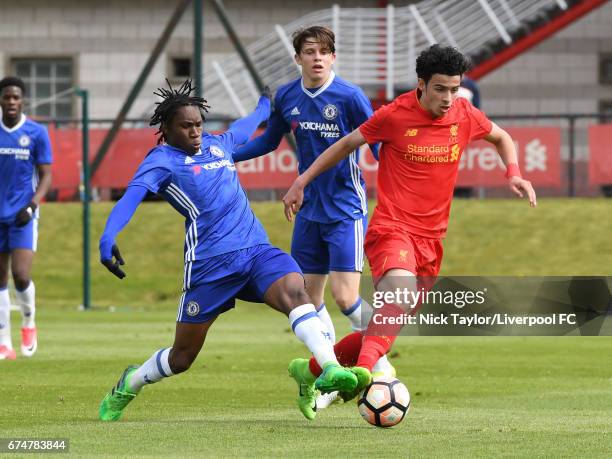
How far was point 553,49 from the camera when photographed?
37.6 meters

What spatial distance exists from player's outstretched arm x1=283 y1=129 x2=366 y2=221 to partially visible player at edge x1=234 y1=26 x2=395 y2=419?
103 cm

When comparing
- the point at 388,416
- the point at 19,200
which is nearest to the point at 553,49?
the point at 19,200

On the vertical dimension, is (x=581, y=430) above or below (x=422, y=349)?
above

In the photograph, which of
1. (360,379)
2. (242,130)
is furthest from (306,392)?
(242,130)

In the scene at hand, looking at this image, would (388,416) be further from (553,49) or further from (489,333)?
(553,49)

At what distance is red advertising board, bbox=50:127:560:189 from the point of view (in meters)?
26.9

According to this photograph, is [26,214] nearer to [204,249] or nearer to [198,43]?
[204,249]

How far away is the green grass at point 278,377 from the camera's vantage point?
346 inches

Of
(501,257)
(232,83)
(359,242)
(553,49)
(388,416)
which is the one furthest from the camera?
(553,49)

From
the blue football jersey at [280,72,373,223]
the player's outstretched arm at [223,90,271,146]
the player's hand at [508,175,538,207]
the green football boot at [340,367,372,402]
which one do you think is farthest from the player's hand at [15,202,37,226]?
the green football boot at [340,367,372,402]

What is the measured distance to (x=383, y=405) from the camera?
9141 mm

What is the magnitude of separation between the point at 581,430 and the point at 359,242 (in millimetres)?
2813

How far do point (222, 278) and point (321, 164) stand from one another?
0.99m

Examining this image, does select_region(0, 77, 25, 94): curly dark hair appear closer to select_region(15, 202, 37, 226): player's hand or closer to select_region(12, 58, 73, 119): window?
Result: select_region(15, 202, 37, 226): player's hand
